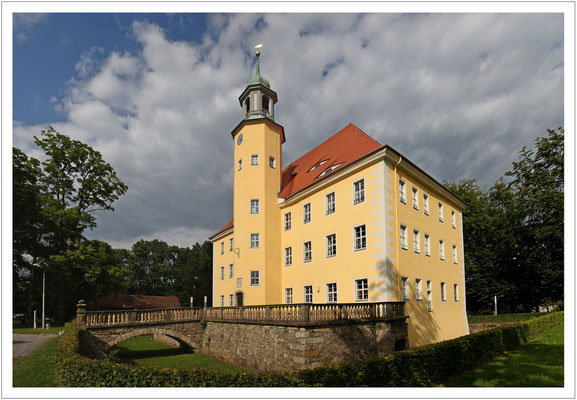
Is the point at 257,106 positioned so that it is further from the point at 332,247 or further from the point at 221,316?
the point at 221,316

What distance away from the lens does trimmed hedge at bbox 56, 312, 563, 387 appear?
765cm

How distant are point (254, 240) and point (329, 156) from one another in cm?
764

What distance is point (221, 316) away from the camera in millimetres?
20844

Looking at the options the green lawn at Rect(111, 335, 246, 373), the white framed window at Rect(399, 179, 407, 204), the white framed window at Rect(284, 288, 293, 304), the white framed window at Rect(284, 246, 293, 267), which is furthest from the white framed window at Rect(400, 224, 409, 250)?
the green lawn at Rect(111, 335, 246, 373)

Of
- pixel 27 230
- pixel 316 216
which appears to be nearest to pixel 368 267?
pixel 316 216

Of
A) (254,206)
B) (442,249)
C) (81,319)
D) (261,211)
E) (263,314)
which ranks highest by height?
(254,206)

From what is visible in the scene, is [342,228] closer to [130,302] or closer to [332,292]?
[332,292]

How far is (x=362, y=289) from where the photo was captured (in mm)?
17781

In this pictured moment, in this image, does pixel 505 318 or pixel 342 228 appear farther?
pixel 505 318

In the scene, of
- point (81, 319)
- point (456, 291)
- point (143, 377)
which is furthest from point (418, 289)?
point (81, 319)

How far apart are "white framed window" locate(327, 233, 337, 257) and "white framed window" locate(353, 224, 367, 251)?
163cm

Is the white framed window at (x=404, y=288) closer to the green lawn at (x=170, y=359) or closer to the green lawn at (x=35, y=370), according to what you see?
the green lawn at (x=170, y=359)
